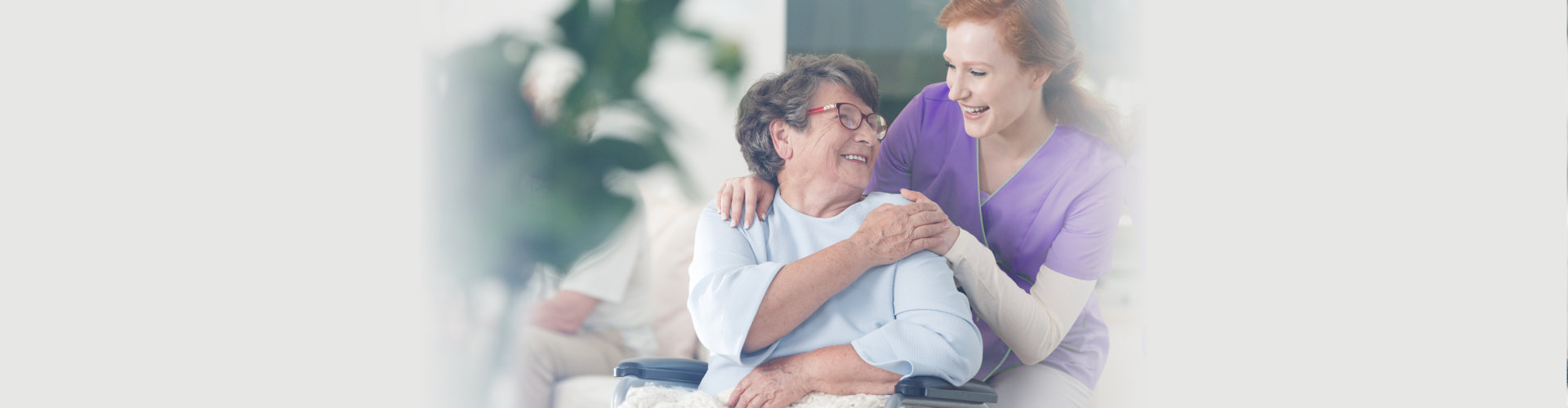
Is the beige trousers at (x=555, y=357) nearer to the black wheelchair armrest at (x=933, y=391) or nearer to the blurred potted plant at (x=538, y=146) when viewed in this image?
the blurred potted plant at (x=538, y=146)

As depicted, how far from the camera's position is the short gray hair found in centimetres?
156

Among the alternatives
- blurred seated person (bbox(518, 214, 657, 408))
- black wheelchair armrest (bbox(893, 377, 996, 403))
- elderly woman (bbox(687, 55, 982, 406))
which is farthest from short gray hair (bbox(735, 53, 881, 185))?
blurred seated person (bbox(518, 214, 657, 408))

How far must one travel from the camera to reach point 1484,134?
5.56ft

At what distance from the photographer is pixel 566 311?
2629 millimetres

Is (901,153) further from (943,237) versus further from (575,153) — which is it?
(575,153)

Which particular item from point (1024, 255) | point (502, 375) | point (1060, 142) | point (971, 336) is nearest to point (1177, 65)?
point (1060, 142)

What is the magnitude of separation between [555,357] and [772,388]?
136 cm

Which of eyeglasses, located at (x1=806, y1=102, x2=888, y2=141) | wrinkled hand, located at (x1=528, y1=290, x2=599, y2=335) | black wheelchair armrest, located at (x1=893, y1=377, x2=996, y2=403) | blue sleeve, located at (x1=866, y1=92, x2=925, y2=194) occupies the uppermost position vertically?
eyeglasses, located at (x1=806, y1=102, x2=888, y2=141)

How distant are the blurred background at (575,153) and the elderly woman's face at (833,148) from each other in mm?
983

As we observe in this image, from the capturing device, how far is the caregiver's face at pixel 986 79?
5.28 feet

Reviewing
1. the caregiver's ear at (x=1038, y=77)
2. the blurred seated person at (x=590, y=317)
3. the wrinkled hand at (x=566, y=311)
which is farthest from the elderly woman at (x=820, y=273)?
the wrinkled hand at (x=566, y=311)

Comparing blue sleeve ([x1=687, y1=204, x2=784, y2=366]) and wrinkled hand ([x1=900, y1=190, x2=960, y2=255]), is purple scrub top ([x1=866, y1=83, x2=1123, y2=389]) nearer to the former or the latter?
wrinkled hand ([x1=900, y1=190, x2=960, y2=255])

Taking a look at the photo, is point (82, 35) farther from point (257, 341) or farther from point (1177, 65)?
point (1177, 65)

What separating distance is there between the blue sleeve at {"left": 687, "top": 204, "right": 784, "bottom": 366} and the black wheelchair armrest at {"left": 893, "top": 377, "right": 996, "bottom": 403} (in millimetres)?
235
